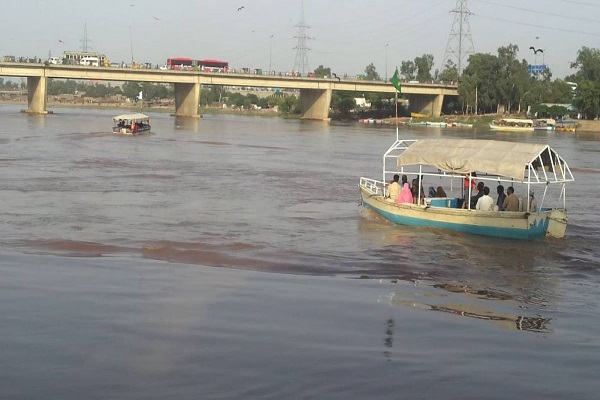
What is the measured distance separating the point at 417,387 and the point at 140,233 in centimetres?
1221

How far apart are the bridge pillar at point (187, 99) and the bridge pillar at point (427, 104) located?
3460 cm

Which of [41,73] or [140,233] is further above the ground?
[41,73]

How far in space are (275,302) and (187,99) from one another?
312 ft

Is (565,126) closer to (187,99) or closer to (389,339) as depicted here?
(187,99)

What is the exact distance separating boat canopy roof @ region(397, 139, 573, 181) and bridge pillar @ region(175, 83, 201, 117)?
267 feet

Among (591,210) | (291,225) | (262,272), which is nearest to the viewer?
(262,272)

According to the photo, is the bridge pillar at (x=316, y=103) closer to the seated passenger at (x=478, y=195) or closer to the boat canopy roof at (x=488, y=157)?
the boat canopy roof at (x=488, y=157)

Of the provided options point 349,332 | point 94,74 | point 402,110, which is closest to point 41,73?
point 94,74

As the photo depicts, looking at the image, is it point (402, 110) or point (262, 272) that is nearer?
point (262, 272)

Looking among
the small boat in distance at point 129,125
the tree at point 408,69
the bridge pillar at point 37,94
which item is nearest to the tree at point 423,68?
the tree at point 408,69

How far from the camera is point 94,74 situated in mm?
94625

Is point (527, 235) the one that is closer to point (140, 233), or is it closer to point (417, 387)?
point (140, 233)

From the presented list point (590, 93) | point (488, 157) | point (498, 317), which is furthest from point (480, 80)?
point (498, 317)

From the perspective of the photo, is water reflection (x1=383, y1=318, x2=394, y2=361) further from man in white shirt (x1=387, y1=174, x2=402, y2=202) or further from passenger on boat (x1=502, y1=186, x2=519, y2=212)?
man in white shirt (x1=387, y1=174, x2=402, y2=202)
